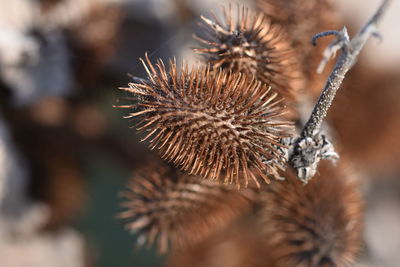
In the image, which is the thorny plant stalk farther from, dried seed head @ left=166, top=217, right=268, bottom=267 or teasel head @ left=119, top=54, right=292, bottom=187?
dried seed head @ left=166, top=217, right=268, bottom=267

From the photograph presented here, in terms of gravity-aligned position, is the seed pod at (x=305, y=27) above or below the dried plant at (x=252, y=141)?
above

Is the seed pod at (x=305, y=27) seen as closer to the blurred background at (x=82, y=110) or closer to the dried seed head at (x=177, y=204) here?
the blurred background at (x=82, y=110)

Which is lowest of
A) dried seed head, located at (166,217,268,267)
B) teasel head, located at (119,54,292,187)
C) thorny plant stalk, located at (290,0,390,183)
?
dried seed head, located at (166,217,268,267)

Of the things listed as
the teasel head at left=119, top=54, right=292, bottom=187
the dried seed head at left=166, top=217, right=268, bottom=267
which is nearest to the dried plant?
the teasel head at left=119, top=54, right=292, bottom=187

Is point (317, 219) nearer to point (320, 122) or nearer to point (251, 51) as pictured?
point (320, 122)

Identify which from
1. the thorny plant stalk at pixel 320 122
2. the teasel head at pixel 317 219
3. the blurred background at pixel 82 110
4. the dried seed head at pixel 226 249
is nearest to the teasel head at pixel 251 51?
the thorny plant stalk at pixel 320 122

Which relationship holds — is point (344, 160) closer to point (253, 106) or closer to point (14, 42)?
point (253, 106)

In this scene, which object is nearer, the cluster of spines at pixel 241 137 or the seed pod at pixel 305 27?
the cluster of spines at pixel 241 137

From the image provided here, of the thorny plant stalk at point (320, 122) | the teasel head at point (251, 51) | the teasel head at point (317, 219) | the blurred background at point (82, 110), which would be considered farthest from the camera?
the blurred background at point (82, 110)
